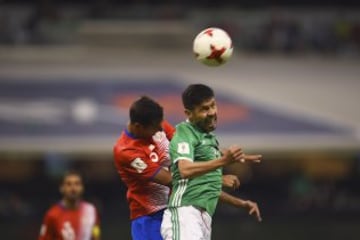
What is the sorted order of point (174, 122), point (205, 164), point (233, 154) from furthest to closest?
point (174, 122) → point (205, 164) → point (233, 154)

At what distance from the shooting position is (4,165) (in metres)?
15.1

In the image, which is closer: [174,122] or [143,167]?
[143,167]

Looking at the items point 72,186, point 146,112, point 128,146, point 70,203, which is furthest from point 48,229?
point 146,112

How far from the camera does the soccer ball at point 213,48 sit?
6.03 meters

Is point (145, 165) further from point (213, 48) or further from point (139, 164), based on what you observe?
point (213, 48)

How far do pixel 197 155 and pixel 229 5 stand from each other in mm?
17389

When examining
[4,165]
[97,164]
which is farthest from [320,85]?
[4,165]

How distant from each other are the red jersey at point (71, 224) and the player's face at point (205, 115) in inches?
112

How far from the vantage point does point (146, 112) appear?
19.1 feet

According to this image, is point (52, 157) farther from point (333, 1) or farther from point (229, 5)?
point (333, 1)

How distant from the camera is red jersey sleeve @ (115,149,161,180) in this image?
5973mm

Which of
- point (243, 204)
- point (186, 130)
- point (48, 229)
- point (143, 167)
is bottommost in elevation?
point (48, 229)

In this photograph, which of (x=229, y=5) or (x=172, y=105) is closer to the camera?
(x=172, y=105)

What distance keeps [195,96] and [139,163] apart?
28.4 inches
